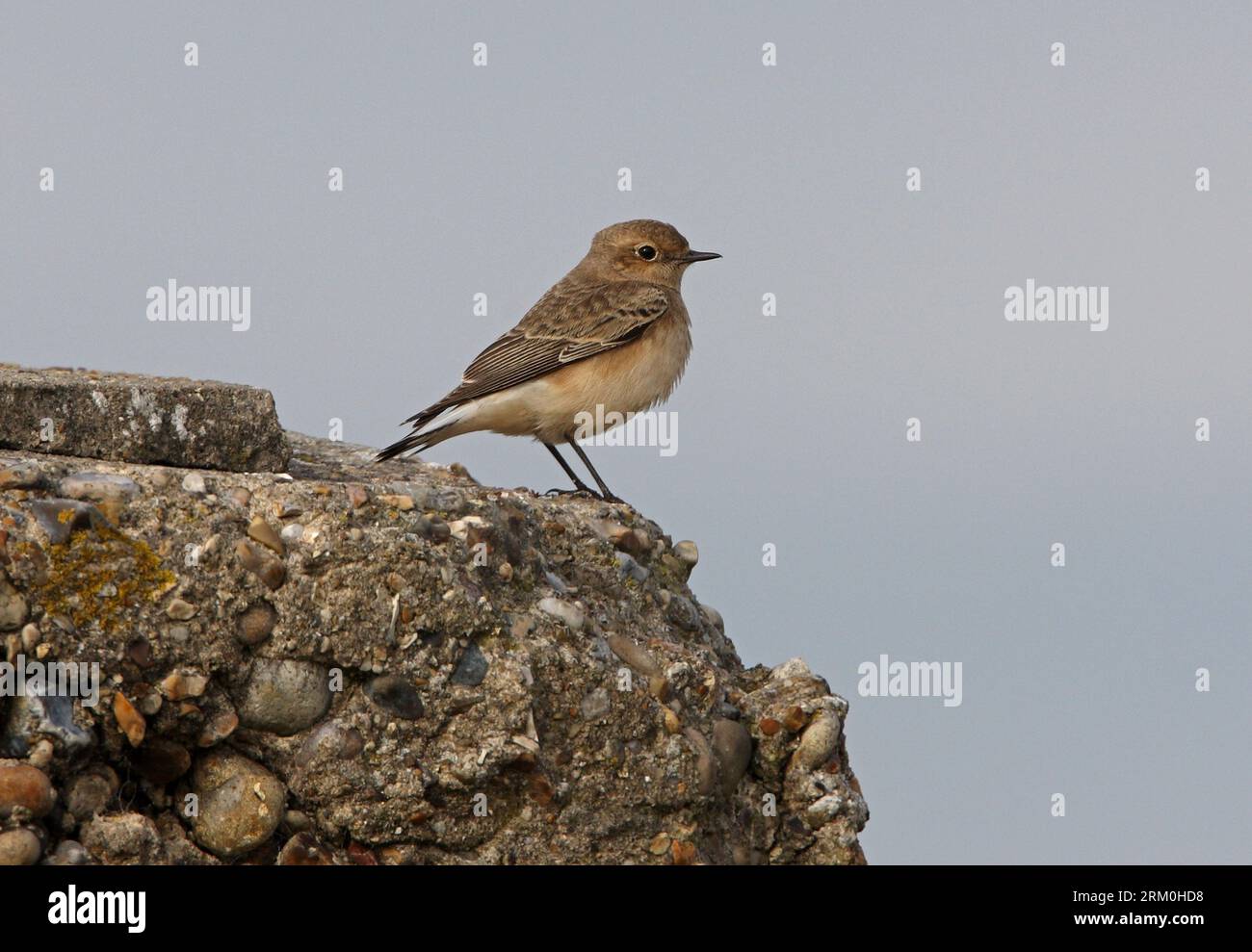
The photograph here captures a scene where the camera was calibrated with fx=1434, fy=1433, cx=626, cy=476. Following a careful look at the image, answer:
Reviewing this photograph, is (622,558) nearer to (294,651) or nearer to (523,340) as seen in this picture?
(294,651)

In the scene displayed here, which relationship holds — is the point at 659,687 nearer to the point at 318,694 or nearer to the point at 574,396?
the point at 318,694

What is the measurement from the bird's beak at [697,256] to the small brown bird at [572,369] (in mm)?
393

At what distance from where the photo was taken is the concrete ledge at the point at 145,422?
25.9 ft

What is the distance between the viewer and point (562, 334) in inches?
430

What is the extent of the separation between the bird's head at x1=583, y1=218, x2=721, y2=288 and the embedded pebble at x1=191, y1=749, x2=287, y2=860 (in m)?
6.54

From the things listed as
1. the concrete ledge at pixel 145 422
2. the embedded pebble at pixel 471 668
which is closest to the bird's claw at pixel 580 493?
the concrete ledge at pixel 145 422

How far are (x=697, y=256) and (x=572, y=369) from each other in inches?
74.1

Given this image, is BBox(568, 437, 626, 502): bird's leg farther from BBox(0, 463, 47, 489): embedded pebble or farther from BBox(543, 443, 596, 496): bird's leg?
BBox(0, 463, 47, 489): embedded pebble

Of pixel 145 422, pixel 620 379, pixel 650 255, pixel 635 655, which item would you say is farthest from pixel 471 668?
pixel 650 255

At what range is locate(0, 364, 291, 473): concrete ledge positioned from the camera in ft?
25.9

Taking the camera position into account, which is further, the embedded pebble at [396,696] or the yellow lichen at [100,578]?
the embedded pebble at [396,696]

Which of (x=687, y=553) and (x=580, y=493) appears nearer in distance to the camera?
(x=687, y=553)

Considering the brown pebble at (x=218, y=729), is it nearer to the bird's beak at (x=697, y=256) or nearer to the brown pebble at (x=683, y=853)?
the brown pebble at (x=683, y=853)

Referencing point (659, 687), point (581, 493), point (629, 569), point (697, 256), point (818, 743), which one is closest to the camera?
point (659, 687)
